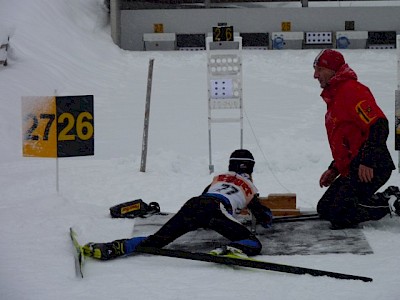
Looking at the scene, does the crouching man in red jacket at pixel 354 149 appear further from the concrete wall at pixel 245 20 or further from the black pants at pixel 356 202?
the concrete wall at pixel 245 20

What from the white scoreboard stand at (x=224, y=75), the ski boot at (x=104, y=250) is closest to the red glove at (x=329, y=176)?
the ski boot at (x=104, y=250)

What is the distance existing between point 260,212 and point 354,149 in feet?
3.35

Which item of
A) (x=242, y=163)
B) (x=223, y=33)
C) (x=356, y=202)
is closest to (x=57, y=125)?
(x=242, y=163)

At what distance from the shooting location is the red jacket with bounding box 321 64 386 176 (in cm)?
812

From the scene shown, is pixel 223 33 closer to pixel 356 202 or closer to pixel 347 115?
pixel 347 115

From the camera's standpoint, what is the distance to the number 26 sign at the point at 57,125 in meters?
9.88

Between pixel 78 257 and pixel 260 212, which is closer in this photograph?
pixel 78 257

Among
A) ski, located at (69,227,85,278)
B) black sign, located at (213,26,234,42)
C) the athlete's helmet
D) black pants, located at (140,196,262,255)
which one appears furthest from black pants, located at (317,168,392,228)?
black sign, located at (213,26,234,42)

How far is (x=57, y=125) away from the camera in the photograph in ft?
32.4

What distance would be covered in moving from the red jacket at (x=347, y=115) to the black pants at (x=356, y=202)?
0.17 metres

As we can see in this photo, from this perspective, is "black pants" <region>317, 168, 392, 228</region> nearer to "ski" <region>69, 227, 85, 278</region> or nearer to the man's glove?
the man's glove

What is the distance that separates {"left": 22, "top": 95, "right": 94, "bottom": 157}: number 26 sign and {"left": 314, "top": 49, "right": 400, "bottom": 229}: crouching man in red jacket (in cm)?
284

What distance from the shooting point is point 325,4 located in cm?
2773

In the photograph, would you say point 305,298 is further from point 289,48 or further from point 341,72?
point 289,48
